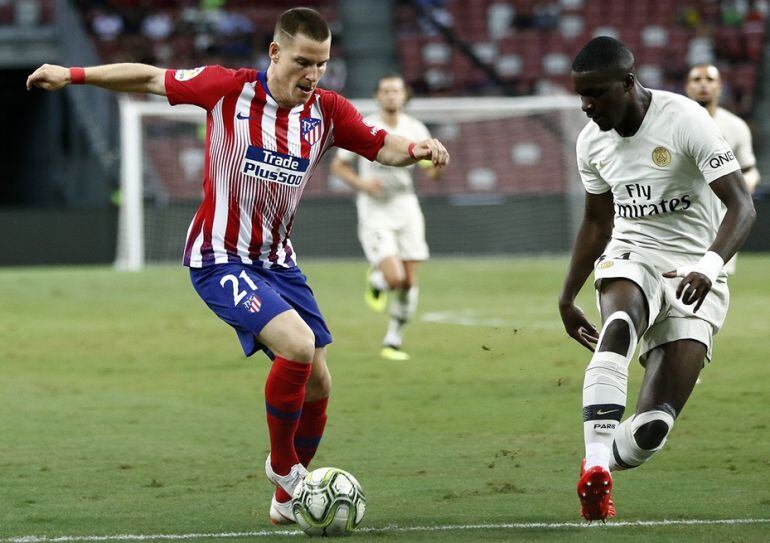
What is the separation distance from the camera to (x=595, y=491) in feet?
16.3

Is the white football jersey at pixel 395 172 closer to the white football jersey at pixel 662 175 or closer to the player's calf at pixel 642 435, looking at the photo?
the white football jersey at pixel 662 175

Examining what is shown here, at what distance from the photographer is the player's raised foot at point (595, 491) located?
496cm

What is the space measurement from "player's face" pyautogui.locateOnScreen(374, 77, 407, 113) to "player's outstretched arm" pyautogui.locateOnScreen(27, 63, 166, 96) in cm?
641

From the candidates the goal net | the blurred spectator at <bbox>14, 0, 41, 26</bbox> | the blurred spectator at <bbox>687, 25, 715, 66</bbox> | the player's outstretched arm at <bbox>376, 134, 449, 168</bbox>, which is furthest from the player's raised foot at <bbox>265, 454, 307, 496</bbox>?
the blurred spectator at <bbox>687, 25, 715, 66</bbox>

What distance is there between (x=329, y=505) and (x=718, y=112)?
6727 mm

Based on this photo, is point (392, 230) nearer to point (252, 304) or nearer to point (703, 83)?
point (703, 83)

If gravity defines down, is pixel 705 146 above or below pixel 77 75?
below

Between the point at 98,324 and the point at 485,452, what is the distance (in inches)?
Result: 323

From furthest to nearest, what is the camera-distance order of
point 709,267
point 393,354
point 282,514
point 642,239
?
point 393,354 < point 642,239 < point 282,514 < point 709,267

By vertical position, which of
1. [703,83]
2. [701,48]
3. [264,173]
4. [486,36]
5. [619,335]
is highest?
[486,36]

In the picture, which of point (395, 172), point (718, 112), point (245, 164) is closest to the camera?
point (245, 164)

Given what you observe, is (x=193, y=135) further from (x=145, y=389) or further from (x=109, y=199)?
(x=145, y=389)

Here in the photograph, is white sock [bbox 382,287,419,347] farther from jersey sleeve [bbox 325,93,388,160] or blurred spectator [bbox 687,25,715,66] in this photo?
blurred spectator [bbox 687,25,715,66]

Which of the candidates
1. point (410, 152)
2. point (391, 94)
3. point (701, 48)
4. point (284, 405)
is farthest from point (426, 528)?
point (701, 48)
